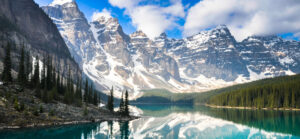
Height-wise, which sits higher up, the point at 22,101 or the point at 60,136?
the point at 22,101

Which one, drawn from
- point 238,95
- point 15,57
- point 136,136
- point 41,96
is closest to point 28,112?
point 41,96

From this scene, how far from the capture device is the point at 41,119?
5812 centimetres

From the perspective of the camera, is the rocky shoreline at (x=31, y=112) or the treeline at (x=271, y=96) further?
the treeline at (x=271, y=96)

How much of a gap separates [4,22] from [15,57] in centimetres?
3326

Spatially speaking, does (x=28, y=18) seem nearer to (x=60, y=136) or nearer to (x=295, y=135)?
(x=60, y=136)

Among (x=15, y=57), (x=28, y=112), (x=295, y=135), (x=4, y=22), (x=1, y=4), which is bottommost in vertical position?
(x=295, y=135)

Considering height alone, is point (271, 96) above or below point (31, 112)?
above

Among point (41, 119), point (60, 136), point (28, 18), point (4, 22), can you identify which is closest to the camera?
point (60, 136)

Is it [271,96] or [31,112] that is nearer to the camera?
[31,112]

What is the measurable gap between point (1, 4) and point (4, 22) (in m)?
25.3

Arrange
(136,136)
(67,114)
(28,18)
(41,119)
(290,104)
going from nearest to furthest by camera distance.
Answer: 1. (136,136)
2. (41,119)
3. (67,114)
4. (290,104)
5. (28,18)

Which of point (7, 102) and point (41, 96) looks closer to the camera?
point (7, 102)

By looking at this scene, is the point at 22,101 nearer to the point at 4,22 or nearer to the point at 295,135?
the point at 295,135

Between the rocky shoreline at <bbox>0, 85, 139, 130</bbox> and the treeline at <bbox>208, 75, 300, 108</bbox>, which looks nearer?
the rocky shoreline at <bbox>0, 85, 139, 130</bbox>
